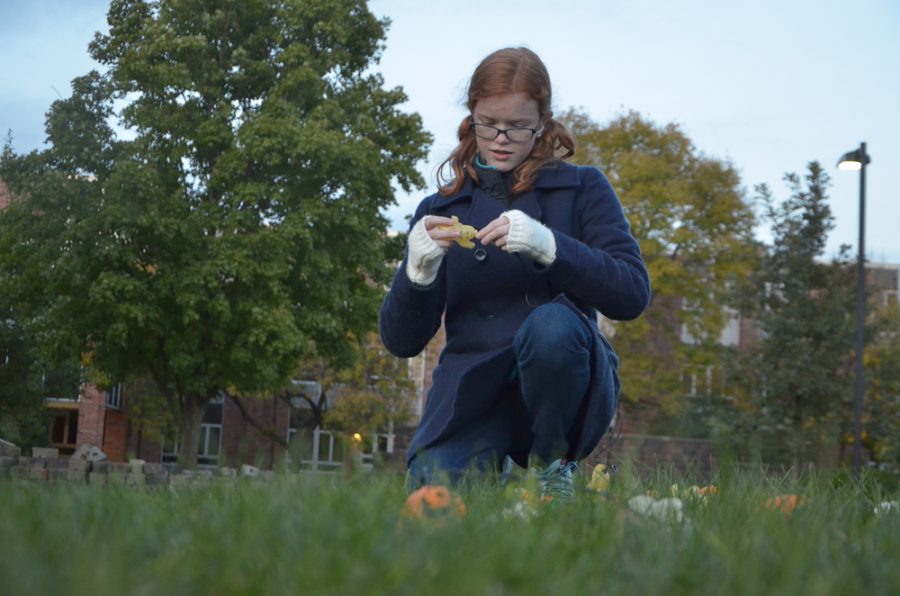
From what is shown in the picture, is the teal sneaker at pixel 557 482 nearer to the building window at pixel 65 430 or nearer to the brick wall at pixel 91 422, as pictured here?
the brick wall at pixel 91 422

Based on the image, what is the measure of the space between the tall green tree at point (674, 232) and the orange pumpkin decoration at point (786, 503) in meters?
31.8

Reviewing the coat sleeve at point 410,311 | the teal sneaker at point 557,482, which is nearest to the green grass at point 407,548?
the teal sneaker at point 557,482

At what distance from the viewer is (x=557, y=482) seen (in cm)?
351

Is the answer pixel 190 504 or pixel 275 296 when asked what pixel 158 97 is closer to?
pixel 275 296

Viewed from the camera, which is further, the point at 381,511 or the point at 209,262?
the point at 209,262

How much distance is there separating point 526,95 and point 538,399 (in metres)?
1.20

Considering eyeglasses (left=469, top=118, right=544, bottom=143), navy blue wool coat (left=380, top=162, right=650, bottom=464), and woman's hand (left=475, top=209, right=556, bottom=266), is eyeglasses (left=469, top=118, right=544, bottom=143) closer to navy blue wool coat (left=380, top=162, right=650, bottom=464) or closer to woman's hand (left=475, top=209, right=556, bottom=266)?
navy blue wool coat (left=380, top=162, right=650, bottom=464)

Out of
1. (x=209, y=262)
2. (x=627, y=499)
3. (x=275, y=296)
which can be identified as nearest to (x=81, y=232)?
(x=209, y=262)

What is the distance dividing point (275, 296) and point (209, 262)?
163 cm

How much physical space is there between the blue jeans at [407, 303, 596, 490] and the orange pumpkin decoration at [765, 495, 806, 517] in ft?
3.02

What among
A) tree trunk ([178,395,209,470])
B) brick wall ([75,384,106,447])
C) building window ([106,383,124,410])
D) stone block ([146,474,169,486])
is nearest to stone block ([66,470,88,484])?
stone block ([146,474,169,486])

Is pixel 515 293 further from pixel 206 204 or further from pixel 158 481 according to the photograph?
pixel 206 204

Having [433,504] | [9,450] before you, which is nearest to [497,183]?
[433,504]

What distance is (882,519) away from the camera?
2988 mm
